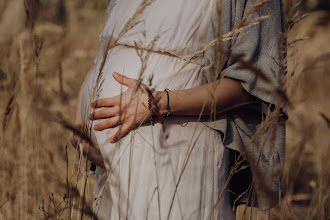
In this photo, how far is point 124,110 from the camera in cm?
167

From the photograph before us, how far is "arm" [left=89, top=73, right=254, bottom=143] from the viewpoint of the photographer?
5.57 feet

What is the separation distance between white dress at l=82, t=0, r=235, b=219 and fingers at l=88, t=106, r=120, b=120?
35 millimetres

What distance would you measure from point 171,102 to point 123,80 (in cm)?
17

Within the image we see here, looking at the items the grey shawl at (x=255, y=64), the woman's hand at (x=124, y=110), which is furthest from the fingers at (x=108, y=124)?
the grey shawl at (x=255, y=64)

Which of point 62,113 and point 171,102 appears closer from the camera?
point 171,102

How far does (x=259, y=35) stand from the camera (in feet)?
5.70

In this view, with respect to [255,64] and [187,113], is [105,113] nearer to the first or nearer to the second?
[187,113]

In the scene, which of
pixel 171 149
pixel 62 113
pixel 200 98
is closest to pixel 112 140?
pixel 171 149

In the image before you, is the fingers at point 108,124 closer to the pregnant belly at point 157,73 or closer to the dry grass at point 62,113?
the pregnant belly at point 157,73

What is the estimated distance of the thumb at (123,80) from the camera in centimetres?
174

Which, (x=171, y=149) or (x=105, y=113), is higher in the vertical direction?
(x=105, y=113)

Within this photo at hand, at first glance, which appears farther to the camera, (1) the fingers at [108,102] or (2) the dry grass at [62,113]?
(1) the fingers at [108,102]

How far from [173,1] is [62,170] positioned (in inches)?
102

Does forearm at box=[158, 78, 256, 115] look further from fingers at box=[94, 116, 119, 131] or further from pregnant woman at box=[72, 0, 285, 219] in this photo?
fingers at box=[94, 116, 119, 131]
